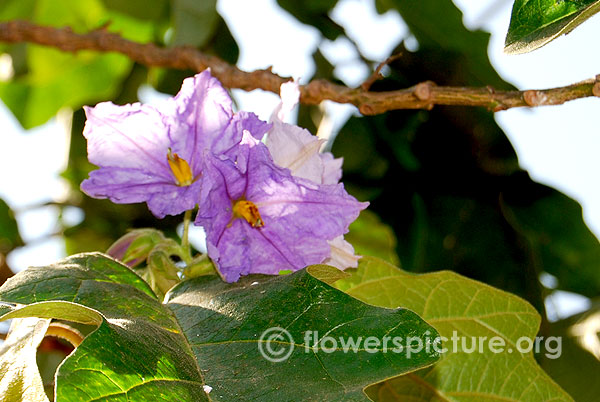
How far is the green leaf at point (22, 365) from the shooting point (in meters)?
0.62

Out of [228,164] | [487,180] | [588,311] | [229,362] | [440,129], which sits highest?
[228,164]

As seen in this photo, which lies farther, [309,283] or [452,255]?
[452,255]

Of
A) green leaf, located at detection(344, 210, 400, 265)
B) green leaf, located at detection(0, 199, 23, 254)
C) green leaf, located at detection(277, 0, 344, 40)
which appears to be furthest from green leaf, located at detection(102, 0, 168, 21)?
green leaf, located at detection(344, 210, 400, 265)

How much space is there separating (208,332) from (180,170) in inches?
10.1

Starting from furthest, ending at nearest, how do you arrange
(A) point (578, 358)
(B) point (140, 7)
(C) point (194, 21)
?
(B) point (140, 7), (C) point (194, 21), (A) point (578, 358)

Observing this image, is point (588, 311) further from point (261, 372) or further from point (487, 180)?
point (261, 372)

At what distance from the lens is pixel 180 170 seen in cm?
91

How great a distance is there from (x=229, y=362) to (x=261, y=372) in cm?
4

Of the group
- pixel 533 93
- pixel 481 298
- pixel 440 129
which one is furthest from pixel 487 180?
pixel 533 93

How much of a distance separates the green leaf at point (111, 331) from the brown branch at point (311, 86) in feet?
1.34

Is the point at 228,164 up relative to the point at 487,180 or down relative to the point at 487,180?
up

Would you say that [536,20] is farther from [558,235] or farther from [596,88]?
[558,235]

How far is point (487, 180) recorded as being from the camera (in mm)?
1687

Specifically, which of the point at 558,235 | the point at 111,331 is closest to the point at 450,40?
the point at 558,235
